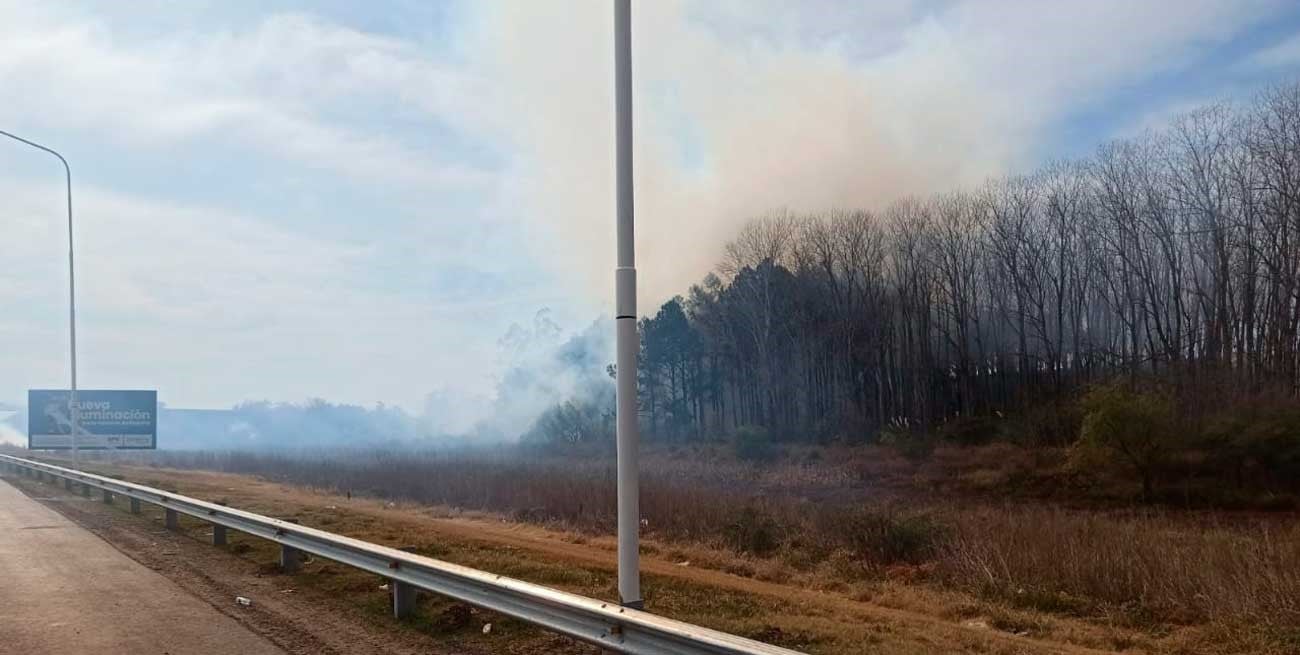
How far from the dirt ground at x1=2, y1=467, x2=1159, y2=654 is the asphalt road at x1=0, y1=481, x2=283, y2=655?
30cm

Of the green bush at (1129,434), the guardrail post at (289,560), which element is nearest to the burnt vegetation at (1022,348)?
the green bush at (1129,434)

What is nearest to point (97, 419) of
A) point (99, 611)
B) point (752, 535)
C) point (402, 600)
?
point (752, 535)

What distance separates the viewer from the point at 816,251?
6231cm

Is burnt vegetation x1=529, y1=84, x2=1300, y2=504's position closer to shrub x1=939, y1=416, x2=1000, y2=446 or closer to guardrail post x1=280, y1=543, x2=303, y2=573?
shrub x1=939, y1=416, x2=1000, y2=446

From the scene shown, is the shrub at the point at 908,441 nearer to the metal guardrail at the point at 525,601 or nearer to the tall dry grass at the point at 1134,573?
the tall dry grass at the point at 1134,573

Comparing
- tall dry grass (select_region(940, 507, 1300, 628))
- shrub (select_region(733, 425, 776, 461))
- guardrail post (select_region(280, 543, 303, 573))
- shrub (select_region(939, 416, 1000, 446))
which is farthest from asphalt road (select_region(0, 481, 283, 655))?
shrub (select_region(939, 416, 1000, 446))

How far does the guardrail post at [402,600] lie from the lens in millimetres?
8633

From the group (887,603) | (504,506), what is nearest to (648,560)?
(887,603)

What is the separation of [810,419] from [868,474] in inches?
678

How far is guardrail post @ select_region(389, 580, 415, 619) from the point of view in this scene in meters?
Result: 8.63

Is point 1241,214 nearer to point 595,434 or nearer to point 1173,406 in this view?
point 1173,406

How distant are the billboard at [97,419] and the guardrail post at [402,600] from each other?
50.1 m

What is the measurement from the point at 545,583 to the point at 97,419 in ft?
162

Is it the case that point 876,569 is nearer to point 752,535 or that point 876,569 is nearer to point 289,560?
point 752,535
